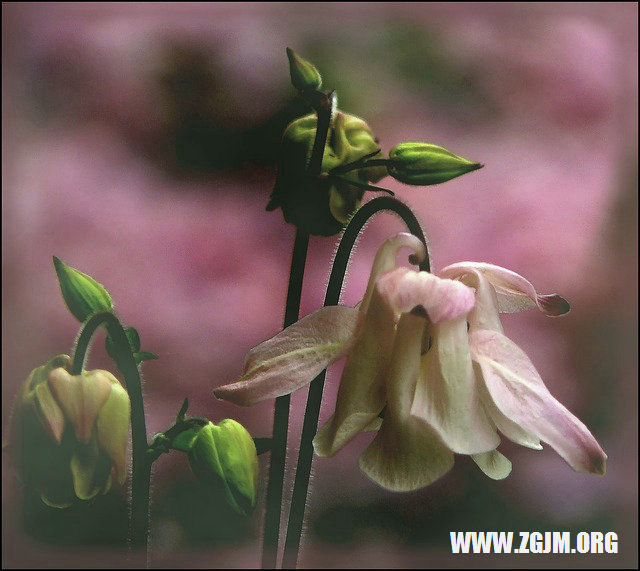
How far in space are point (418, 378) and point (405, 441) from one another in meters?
0.03

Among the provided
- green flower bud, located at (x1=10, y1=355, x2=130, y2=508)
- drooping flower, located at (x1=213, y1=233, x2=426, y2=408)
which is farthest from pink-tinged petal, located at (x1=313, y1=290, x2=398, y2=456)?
green flower bud, located at (x1=10, y1=355, x2=130, y2=508)

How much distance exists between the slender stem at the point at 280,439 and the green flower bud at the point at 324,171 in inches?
0.5

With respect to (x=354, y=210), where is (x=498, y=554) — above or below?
below

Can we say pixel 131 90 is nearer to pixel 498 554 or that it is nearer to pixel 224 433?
pixel 224 433

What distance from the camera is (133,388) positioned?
1.22 feet

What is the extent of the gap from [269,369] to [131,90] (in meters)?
0.25

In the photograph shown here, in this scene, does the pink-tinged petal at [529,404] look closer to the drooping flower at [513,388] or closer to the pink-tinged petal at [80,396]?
the drooping flower at [513,388]

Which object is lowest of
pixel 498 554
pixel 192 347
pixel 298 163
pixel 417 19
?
pixel 498 554

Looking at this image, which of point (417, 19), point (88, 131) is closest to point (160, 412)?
point (88, 131)

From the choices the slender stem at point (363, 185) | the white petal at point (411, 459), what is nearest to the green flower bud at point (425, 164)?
the slender stem at point (363, 185)

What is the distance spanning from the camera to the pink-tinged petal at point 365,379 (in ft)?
1.05

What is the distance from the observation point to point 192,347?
19.8 inches

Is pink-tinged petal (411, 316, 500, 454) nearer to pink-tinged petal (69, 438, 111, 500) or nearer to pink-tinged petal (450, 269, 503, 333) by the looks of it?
pink-tinged petal (450, 269, 503, 333)

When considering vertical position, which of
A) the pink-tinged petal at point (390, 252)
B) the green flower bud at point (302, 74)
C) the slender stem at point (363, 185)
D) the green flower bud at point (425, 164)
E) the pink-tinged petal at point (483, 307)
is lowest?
the pink-tinged petal at point (483, 307)
